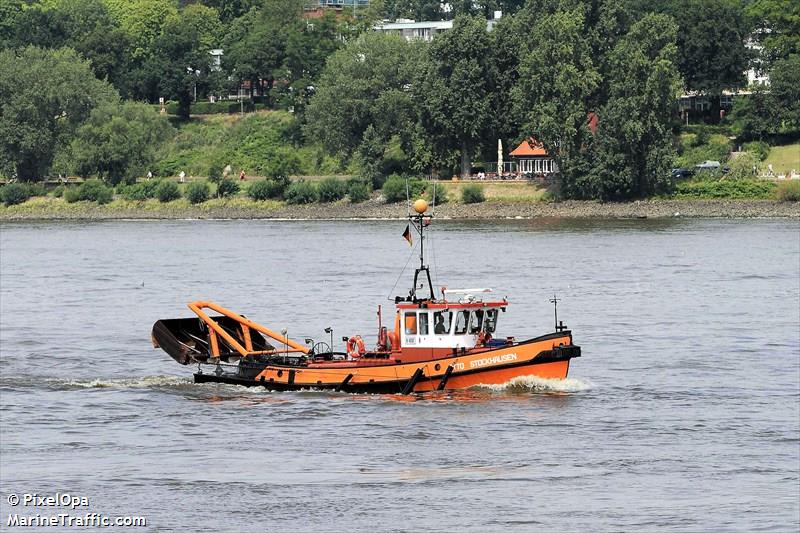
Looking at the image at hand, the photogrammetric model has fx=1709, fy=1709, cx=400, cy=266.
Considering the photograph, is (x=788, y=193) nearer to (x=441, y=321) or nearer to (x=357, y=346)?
(x=357, y=346)

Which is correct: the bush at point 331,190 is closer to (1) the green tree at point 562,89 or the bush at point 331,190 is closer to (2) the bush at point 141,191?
(2) the bush at point 141,191

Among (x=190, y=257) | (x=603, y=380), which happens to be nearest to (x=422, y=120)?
(x=190, y=257)

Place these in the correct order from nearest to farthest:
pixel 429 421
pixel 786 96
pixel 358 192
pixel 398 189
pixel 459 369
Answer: pixel 429 421
pixel 459 369
pixel 398 189
pixel 786 96
pixel 358 192

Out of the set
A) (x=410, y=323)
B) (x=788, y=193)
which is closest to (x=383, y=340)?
(x=410, y=323)

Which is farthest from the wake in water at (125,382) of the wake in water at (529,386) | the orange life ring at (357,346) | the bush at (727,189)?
the bush at (727,189)

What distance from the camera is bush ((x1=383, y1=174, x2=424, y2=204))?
150 metres

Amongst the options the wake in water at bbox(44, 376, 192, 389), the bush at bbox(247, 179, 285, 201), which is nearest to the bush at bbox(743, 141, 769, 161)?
the bush at bbox(247, 179, 285, 201)

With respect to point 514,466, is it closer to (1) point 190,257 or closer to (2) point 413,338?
(2) point 413,338

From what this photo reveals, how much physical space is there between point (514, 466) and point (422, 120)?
115 m

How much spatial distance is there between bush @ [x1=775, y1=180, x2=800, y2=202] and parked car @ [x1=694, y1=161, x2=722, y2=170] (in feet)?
24.7

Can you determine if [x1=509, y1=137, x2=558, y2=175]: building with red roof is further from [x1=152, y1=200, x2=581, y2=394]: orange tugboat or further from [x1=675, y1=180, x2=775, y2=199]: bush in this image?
[x1=152, y1=200, x2=581, y2=394]: orange tugboat

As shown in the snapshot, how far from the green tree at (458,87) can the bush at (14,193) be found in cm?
4063

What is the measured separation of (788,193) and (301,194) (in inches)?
1727

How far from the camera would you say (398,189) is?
15050 cm
